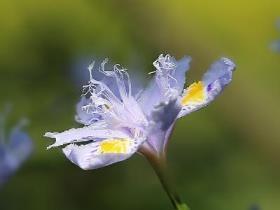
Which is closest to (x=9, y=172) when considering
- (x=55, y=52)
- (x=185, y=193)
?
(x=185, y=193)

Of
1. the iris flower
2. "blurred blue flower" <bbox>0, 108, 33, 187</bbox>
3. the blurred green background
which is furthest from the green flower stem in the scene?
the blurred green background

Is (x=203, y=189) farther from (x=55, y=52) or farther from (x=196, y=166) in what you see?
(x=55, y=52)

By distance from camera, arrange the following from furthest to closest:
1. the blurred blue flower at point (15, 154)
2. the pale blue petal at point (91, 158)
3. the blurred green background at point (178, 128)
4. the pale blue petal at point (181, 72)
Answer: the blurred green background at point (178, 128), the blurred blue flower at point (15, 154), the pale blue petal at point (181, 72), the pale blue petal at point (91, 158)

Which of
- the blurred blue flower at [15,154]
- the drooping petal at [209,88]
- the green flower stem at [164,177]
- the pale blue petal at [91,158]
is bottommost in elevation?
the green flower stem at [164,177]

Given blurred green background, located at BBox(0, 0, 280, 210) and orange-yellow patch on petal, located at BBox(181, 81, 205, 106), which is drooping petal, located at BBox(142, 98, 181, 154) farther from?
blurred green background, located at BBox(0, 0, 280, 210)

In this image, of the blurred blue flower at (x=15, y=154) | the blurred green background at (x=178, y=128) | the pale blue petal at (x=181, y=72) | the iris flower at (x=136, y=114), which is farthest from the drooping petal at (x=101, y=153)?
the blurred green background at (x=178, y=128)

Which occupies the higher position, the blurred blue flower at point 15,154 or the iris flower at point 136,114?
the blurred blue flower at point 15,154

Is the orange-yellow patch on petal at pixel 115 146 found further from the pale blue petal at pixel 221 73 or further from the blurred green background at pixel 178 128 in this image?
the blurred green background at pixel 178 128

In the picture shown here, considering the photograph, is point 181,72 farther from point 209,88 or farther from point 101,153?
point 101,153

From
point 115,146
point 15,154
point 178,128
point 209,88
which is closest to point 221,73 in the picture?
point 209,88
